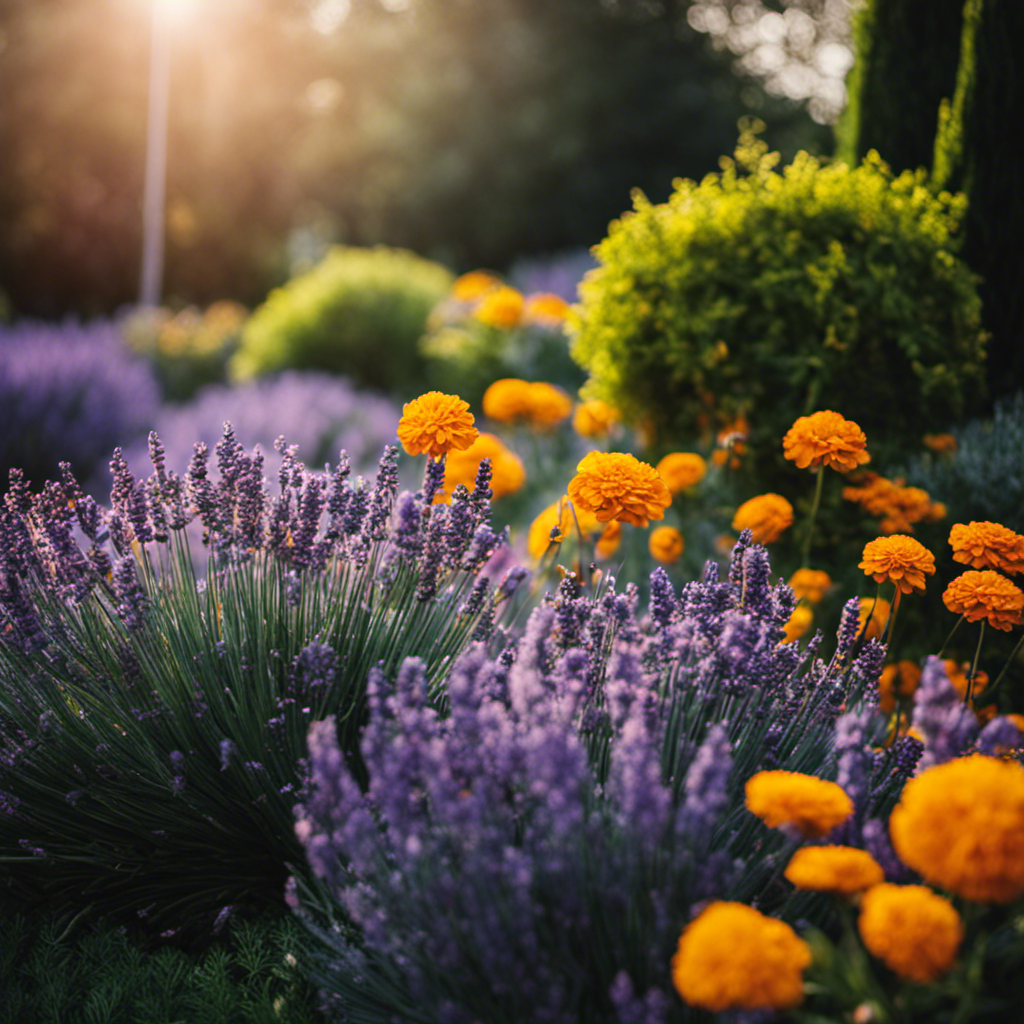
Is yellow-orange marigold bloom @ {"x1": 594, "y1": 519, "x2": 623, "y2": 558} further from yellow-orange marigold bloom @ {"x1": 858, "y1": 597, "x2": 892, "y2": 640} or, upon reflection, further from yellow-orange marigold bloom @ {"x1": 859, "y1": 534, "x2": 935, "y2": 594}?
yellow-orange marigold bloom @ {"x1": 859, "y1": 534, "x2": 935, "y2": 594}

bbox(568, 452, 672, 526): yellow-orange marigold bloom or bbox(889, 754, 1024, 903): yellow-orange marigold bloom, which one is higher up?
bbox(568, 452, 672, 526): yellow-orange marigold bloom

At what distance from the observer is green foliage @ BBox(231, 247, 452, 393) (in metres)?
7.77

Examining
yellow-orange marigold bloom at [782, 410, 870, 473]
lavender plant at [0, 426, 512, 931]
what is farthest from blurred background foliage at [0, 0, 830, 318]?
lavender plant at [0, 426, 512, 931]

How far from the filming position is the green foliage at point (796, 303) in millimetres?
3086

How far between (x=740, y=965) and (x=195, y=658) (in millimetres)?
1248

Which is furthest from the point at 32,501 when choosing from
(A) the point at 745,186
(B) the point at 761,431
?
(A) the point at 745,186

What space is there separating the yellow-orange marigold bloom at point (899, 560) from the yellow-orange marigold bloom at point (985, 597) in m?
0.07

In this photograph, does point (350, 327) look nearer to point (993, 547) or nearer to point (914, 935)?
point (993, 547)

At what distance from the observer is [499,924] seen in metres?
1.16

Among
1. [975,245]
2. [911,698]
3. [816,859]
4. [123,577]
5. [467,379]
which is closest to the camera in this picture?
[816,859]

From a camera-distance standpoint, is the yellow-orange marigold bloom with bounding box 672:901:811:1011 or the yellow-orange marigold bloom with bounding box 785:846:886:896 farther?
the yellow-orange marigold bloom with bounding box 785:846:886:896

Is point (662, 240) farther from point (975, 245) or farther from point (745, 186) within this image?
point (975, 245)

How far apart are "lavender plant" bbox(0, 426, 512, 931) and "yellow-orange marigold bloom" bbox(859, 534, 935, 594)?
0.78 metres

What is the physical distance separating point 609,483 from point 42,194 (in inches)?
596
